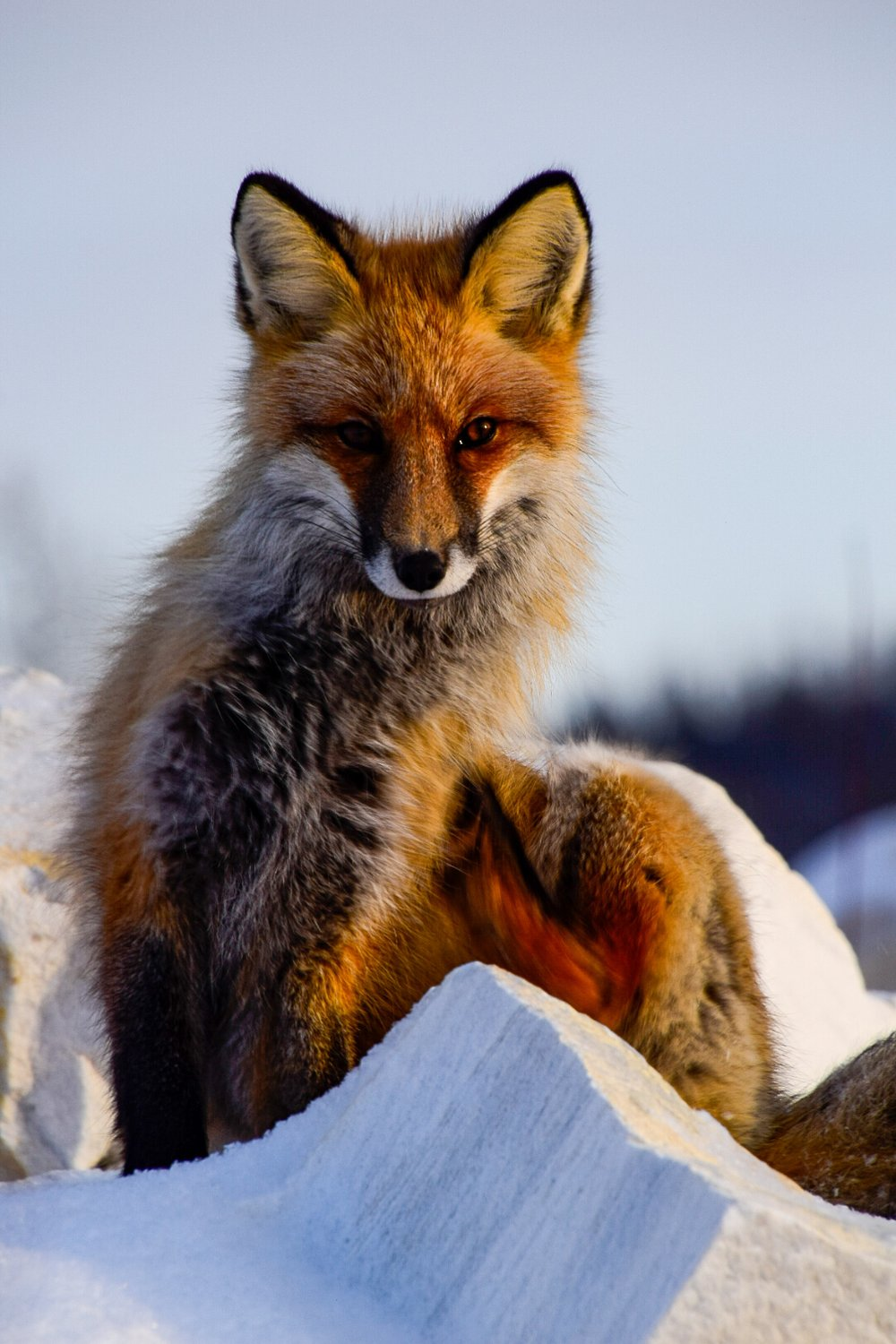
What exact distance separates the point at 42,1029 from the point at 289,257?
3.11 m

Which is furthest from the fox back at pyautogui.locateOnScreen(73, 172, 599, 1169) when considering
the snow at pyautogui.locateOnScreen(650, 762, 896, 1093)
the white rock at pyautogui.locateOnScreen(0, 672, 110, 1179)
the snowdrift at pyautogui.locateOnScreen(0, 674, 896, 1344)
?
the snow at pyautogui.locateOnScreen(650, 762, 896, 1093)

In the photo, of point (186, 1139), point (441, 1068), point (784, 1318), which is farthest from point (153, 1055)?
point (784, 1318)

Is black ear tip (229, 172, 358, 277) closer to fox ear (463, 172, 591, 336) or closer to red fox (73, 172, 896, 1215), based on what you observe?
red fox (73, 172, 896, 1215)

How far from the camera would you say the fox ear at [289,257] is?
346 cm

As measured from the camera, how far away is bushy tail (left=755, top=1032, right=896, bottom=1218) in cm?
294

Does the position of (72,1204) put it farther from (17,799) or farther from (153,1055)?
(17,799)

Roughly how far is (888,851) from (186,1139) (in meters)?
10.8

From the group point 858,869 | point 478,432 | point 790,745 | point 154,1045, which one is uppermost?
point 478,432

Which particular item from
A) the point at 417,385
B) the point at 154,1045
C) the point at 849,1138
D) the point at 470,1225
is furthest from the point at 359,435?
the point at 849,1138

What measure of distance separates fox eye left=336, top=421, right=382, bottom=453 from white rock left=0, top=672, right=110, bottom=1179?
1999mm

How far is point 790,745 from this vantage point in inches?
832

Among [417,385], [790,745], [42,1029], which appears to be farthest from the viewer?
[790,745]

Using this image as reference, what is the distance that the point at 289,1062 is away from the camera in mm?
3170

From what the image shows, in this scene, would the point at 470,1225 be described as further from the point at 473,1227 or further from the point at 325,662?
the point at 325,662
